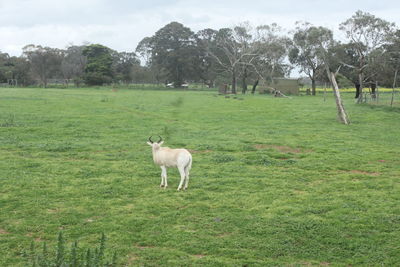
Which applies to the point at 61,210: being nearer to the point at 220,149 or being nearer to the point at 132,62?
the point at 220,149

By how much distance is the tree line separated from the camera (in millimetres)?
50469

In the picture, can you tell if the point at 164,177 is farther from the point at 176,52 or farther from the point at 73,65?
the point at 73,65

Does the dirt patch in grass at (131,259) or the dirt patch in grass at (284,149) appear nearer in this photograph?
the dirt patch in grass at (131,259)

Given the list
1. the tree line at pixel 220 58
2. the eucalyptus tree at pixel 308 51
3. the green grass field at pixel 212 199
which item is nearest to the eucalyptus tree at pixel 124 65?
the tree line at pixel 220 58

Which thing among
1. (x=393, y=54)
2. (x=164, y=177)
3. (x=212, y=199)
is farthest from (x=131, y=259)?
(x=393, y=54)

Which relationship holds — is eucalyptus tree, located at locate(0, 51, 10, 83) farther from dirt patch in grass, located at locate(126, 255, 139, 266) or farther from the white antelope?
dirt patch in grass, located at locate(126, 255, 139, 266)

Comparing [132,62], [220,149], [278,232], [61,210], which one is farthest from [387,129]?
[132,62]

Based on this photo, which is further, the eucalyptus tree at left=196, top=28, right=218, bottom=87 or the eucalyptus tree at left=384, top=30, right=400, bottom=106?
the eucalyptus tree at left=196, top=28, right=218, bottom=87

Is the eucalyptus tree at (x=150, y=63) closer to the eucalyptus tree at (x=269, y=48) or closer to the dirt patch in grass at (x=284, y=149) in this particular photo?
the eucalyptus tree at (x=269, y=48)

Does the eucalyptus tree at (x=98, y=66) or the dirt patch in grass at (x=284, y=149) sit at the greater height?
the eucalyptus tree at (x=98, y=66)

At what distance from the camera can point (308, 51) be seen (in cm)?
6919

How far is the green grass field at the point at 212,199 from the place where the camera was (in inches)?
278

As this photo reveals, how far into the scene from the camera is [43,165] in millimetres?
12719

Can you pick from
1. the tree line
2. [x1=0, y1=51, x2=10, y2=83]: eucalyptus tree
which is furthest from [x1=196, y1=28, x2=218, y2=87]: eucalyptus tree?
[x1=0, y1=51, x2=10, y2=83]: eucalyptus tree
